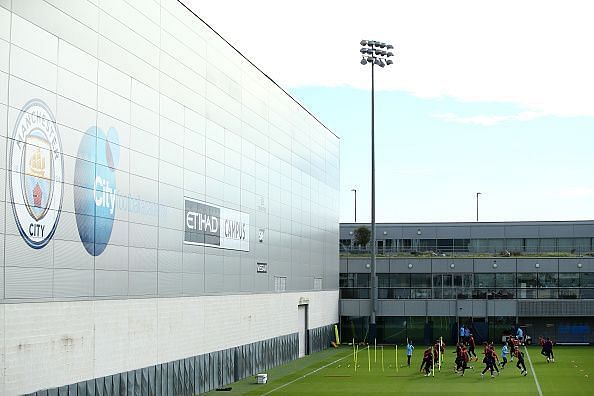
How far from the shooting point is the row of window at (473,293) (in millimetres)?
77438

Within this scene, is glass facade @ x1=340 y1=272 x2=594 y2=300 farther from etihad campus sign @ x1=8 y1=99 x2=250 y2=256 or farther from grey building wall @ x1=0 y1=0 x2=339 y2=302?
etihad campus sign @ x1=8 y1=99 x2=250 y2=256

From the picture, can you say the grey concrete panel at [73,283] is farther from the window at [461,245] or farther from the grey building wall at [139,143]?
the window at [461,245]

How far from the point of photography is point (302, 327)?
65.4m

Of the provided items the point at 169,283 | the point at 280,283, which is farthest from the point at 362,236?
the point at 169,283

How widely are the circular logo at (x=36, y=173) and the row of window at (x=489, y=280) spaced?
52773 mm

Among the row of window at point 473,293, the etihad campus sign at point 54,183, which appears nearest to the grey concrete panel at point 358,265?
the row of window at point 473,293

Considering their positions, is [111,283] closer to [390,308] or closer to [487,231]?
[390,308]

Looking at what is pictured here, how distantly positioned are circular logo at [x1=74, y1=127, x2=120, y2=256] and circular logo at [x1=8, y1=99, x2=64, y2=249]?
4.68ft

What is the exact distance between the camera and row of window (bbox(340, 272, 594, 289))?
256 ft

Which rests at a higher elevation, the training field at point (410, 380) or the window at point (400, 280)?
the window at point (400, 280)

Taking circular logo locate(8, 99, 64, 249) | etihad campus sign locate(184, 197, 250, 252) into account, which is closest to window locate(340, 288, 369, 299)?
etihad campus sign locate(184, 197, 250, 252)

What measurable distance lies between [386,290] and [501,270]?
30.7 feet

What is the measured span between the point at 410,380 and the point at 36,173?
26.7 m

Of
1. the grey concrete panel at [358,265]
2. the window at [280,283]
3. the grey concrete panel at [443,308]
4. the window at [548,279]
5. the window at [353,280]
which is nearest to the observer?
the window at [280,283]
